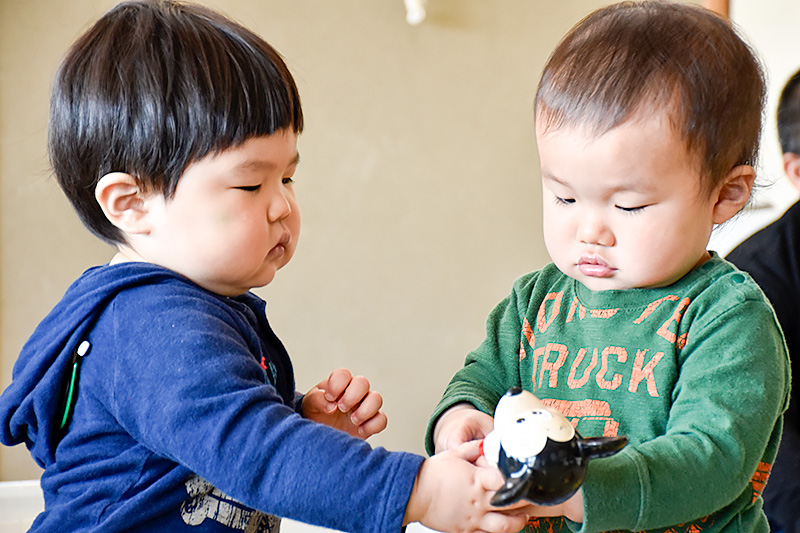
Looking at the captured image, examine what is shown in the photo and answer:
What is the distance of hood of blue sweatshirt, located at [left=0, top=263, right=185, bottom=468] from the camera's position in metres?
0.81

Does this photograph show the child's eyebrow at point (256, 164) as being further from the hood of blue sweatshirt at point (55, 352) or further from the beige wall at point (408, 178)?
the beige wall at point (408, 178)

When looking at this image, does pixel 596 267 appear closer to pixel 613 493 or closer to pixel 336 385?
pixel 613 493

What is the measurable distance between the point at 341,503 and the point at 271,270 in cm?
33

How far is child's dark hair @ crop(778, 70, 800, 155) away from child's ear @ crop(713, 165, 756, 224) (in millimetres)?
873

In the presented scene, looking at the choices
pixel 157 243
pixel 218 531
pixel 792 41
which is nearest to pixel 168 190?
pixel 157 243

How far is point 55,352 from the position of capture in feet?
2.73

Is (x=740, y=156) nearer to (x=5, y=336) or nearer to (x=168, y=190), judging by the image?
(x=168, y=190)

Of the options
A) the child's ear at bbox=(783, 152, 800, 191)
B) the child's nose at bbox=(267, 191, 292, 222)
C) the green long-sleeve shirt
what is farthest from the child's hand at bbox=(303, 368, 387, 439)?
the child's ear at bbox=(783, 152, 800, 191)

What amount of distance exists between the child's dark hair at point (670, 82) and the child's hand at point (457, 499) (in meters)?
0.35

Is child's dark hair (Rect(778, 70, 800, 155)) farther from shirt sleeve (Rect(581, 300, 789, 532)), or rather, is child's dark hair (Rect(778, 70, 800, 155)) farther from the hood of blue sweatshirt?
the hood of blue sweatshirt

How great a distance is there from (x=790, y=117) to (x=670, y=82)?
98cm

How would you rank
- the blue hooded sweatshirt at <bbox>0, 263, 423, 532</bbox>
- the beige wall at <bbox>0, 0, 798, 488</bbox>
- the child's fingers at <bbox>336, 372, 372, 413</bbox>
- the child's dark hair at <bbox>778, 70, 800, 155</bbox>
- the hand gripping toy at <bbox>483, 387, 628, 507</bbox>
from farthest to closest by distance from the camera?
the beige wall at <bbox>0, 0, 798, 488</bbox>, the child's dark hair at <bbox>778, 70, 800, 155</bbox>, the child's fingers at <bbox>336, 372, 372, 413</bbox>, the blue hooded sweatshirt at <bbox>0, 263, 423, 532</bbox>, the hand gripping toy at <bbox>483, 387, 628, 507</bbox>

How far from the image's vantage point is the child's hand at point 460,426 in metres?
0.83

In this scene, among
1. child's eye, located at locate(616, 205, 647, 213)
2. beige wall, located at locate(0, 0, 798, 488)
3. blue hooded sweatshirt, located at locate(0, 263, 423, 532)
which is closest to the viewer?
blue hooded sweatshirt, located at locate(0, 263, 423, 532)
